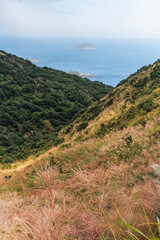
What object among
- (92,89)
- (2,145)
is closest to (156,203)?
(2,145)

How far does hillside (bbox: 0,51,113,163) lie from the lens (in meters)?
35.0

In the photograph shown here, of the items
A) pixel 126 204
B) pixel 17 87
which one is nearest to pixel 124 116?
pixel 126 204

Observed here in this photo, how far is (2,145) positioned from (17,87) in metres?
23.5

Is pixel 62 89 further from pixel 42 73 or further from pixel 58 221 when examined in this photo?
pixel 58 221

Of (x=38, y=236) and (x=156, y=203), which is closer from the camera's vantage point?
(x=38, y=236)

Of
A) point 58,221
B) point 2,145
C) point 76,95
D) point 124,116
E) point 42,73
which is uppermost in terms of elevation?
point 42,73

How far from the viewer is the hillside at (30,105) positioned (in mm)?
34969

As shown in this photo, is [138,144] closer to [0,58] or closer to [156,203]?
[156,203]

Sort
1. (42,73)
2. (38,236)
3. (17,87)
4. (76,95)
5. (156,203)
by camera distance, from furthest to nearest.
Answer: (42,73) → (76,95) → (17,87) → (156,203) → (38,236)

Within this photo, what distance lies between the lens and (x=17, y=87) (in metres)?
50.0

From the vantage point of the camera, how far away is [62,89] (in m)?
60.5

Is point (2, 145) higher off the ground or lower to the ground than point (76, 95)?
lower

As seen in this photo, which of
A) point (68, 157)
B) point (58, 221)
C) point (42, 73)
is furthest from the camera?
point (42, 73)

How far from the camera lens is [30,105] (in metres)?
45.4
